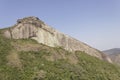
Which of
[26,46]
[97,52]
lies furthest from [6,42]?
[97,52]

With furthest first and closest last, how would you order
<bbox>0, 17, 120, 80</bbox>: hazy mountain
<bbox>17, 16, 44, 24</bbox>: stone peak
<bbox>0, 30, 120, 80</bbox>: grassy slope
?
<bbox>17, 16, 44, 24</bbox>: stone peak < <bbox>0, 17, 120, 80</bbox>: hazy mountain < <bbox>0, 30, 120, 80</bbox>: grassy slope

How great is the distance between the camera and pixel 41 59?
72938 mm

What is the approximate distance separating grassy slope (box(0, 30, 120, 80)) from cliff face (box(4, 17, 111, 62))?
9.67m

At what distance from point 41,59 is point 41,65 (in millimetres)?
4390

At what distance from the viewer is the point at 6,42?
79.9 meters

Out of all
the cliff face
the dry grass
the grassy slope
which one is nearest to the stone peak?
the cliff face

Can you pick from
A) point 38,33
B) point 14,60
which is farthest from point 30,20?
point 14,60

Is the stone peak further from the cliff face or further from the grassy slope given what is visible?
the grassy slope

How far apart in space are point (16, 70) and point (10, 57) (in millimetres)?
5895

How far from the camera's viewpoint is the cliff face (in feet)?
305

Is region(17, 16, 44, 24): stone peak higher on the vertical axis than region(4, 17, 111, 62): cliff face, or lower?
higher

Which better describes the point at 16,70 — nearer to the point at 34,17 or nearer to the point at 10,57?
the point at 10,57

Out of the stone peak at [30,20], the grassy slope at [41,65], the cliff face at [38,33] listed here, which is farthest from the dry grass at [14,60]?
the stone peak at [30,20]

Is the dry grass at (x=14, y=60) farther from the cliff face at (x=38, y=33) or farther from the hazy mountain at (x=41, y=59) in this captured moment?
the cliff face at (x=38, y=33)
